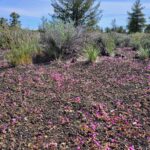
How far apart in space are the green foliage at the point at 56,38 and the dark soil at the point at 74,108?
151 cm

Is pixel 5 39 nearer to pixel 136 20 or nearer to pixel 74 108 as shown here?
pixel 74 108

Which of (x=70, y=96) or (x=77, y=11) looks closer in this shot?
(x=70, y=96)

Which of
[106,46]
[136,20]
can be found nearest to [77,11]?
[136,20]

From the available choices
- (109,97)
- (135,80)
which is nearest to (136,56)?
(135,80)

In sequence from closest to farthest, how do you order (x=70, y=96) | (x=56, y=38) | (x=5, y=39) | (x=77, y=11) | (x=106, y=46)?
(x=70, y=96) → (x=56, y=38) → (x=106, y=46) → (x=5, y=39) → (x=77, y=11)

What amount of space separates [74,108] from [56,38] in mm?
4307

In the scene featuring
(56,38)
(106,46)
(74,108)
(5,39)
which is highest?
(56,38)

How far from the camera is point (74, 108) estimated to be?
6.49m

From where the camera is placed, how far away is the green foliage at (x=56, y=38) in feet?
34.1

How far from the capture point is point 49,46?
10.5m

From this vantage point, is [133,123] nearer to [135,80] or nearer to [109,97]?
[109,97]

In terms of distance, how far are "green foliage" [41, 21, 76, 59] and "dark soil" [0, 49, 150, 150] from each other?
4.97 feet

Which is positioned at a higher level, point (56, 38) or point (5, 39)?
point (56, 38)

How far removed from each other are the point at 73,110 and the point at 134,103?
111 cm
